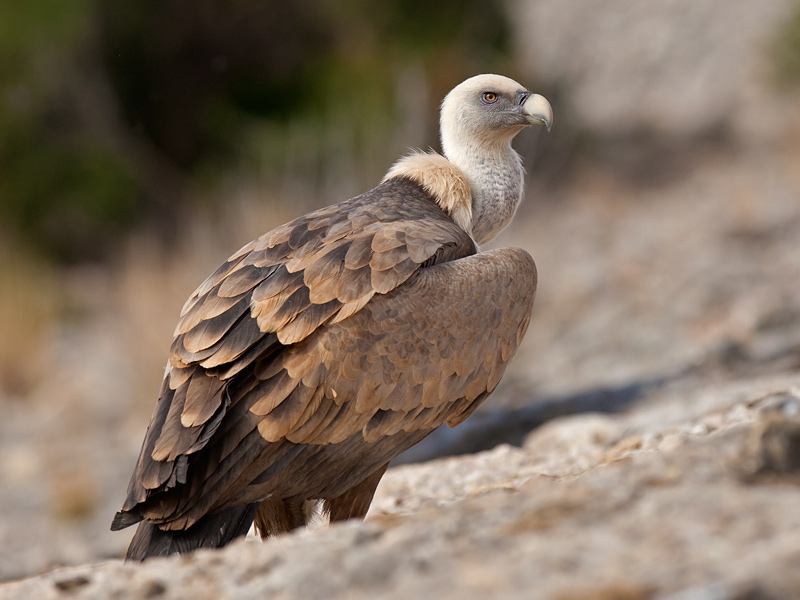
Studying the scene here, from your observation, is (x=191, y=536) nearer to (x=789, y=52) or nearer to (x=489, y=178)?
(x=489, y=178)

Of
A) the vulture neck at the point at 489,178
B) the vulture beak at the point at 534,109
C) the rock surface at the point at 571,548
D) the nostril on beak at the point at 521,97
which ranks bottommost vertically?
the rock surface at the point at 571,548

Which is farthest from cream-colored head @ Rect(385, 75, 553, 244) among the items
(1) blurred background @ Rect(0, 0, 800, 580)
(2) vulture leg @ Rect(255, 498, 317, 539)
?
(1) blurred background @ Rect(0, 0, 800, 580)

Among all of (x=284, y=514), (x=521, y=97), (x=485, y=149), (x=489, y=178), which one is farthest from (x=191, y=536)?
(x=521, y=97)

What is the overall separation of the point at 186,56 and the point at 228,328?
14.3 metres

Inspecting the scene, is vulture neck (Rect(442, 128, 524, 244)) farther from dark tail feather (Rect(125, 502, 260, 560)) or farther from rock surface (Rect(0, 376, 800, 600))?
rock surface (Rect(0, 376, 800, 600))

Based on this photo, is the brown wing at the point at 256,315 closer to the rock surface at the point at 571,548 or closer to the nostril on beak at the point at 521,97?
the rock surface at the point at 571,548

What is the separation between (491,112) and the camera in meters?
6.54

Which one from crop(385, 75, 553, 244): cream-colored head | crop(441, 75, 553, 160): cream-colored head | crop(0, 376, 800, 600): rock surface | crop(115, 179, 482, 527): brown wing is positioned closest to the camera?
crop(0, 376, 800, 600): rock surface

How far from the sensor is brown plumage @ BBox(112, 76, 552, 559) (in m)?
4.52

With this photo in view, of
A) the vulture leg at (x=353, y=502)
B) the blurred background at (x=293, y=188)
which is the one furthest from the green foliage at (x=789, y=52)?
the vulture leg at (x=353, y=502)

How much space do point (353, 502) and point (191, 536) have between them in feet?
2.89

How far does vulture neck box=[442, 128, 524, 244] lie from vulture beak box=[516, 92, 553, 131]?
17 centimetres

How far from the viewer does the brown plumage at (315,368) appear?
452cm

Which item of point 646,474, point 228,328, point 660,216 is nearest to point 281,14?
point 660,216
